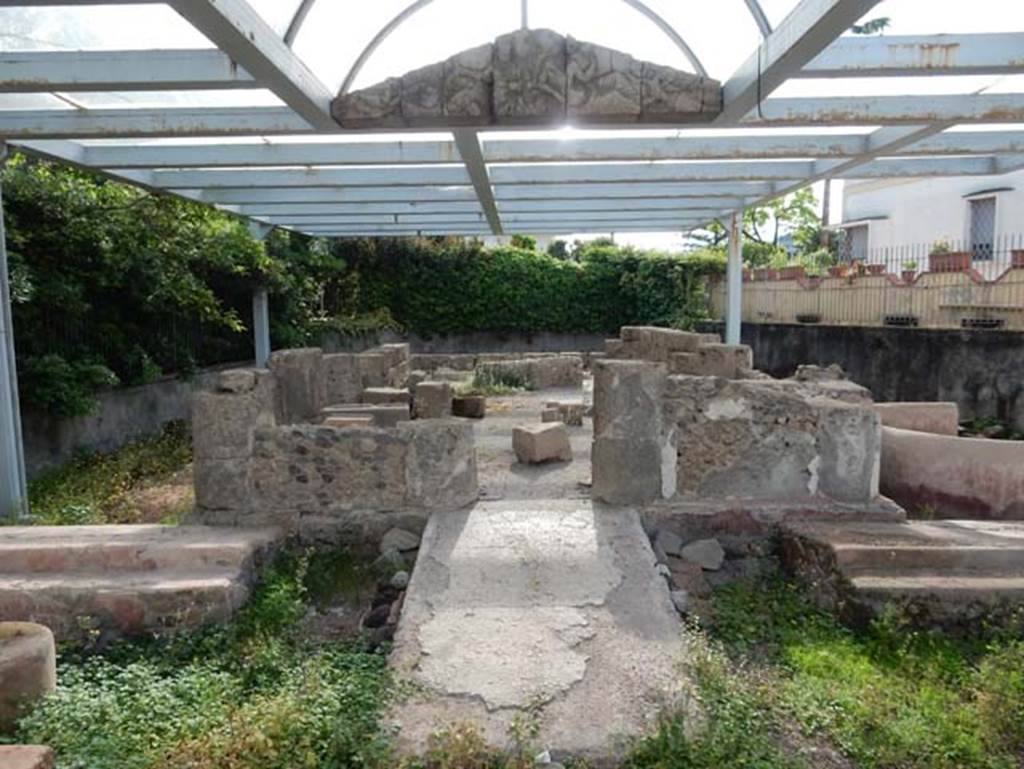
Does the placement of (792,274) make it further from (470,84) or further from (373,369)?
(470,84)

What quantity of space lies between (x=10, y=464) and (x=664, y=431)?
507 cm

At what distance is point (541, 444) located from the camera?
6699 millimetres

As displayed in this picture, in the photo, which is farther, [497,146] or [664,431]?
[497,146]

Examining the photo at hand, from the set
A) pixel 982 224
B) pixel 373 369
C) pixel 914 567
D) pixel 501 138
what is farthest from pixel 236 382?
pixel 982 224

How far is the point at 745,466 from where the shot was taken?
5.43 metres

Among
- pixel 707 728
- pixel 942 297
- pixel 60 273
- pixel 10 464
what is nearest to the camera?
pixel 707 728

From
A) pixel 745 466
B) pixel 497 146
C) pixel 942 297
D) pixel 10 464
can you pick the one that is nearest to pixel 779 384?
pixel 745 466

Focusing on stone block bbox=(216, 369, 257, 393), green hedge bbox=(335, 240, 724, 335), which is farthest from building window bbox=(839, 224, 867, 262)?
stone block bbox=(216, 369, 257, 393)

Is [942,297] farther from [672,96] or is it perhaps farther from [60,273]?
[60,273]

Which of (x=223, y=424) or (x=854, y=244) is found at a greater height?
(x=854, y=244)

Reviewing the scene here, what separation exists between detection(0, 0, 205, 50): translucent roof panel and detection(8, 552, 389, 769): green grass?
133 inches

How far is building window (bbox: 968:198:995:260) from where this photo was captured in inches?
749

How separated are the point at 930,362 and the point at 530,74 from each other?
8.23 metres

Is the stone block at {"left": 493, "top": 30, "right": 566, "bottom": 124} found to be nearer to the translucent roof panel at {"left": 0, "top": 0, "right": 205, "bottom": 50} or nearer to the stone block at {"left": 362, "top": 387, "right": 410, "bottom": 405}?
the translucent roof panel at {"left": 0, "top": 0, "right": 205, "bottom": 50}
